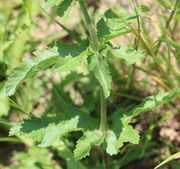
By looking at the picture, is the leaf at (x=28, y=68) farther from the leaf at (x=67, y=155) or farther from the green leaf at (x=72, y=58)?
the leaf at (x=67, y=155)

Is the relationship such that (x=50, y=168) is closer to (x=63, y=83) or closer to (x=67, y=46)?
(x=63, y=83)

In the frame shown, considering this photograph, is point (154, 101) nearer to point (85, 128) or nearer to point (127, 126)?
point (127, 126)

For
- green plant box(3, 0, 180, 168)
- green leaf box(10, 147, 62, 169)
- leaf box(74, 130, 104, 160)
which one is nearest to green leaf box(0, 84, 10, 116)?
green leaf box(10, 147, 62, 169)

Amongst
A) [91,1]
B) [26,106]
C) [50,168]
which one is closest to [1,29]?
[26,106]

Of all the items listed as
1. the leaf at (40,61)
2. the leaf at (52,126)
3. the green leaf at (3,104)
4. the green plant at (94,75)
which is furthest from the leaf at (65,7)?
the green leaf at (3,104)

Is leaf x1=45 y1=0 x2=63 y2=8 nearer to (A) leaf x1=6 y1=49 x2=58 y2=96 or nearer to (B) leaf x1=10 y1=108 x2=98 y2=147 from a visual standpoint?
(A) leaf x1=6 y1=49 x2=58 y2=96

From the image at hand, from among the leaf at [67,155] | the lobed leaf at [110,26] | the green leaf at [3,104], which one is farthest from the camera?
the green leaf at [3,104]
